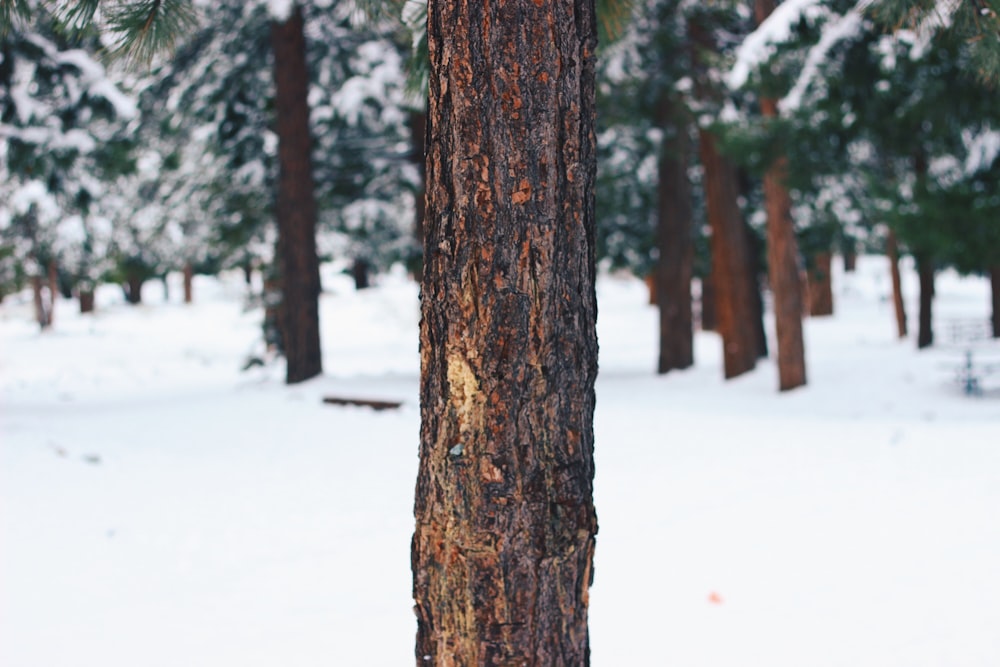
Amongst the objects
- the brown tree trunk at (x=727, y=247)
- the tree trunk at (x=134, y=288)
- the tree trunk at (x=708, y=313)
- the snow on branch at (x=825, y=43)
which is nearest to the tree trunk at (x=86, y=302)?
the tree trunk at (x=134, y=288)

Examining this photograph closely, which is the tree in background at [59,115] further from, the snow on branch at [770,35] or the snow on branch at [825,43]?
the snow on branch at [825,43]

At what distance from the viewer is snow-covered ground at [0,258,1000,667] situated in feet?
14.4

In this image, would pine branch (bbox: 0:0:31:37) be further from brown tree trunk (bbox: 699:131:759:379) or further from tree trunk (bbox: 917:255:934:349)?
tree trunk (bbox: 917:255:934:349)

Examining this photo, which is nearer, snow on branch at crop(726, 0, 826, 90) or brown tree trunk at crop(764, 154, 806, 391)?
snow on branch at crop(726, 0, 826, 90)

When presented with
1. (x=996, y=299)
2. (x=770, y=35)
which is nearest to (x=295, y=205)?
(x=770, y=35)

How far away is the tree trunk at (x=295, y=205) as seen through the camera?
12375mm

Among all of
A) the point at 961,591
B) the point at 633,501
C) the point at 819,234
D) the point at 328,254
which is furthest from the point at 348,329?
the point at 961,591

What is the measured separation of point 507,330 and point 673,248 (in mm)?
13837

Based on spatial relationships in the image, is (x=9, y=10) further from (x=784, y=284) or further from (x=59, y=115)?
(x=784, y=284)

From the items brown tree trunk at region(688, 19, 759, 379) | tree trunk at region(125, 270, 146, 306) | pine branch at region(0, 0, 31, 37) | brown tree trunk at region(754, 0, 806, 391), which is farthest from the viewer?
tree trunk at region(125, 270, 146, 306)

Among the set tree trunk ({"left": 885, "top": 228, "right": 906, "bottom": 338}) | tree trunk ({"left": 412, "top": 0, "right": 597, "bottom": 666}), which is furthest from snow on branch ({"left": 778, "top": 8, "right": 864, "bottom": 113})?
tree trunk ({"left": 885, "top": 228, "right": 906, "bottom": 338})

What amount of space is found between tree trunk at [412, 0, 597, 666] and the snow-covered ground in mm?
2001

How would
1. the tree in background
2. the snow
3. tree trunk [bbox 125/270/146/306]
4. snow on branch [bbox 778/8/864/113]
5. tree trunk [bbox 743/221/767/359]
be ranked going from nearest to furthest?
the tree in background, snow on branch [bbox 778/8/864/113], the snow, tree trunk [bbox 743/221/767/359], tree trunk [bbox 125/270/146/306]

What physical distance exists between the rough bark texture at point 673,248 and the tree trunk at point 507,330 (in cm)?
1354
